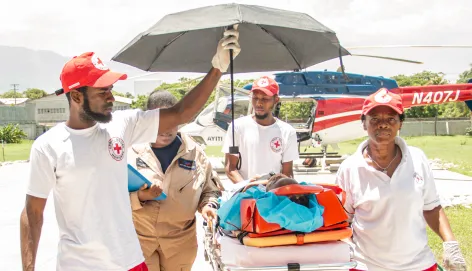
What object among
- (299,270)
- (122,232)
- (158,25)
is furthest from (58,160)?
(299,270)

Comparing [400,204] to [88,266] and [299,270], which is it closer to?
[299,270]

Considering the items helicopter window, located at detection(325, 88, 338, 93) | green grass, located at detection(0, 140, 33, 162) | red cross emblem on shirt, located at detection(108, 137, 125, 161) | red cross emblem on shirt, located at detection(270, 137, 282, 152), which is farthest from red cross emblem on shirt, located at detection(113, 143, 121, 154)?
green grass, located at detection(0, 140, 33, 162)

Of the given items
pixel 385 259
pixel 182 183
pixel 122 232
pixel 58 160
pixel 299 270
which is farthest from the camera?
pixel 182 183

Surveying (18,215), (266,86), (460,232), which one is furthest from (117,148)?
(18,215)

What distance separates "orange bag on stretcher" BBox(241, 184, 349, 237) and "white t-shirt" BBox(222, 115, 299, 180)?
2010 mm

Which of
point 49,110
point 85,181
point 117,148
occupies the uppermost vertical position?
point 49,110

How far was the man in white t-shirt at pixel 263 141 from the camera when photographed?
4352mm

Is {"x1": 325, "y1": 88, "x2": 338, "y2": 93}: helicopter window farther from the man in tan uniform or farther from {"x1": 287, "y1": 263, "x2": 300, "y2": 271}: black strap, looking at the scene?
{"x1": 287, "y1": 263, "x2": 300, "y2": 271}: black strap

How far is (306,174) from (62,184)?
1183cm

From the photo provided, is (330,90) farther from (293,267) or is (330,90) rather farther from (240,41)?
(293,267)

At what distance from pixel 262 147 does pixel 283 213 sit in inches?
88.4

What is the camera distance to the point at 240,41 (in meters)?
3.36

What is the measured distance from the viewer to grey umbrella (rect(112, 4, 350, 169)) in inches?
102

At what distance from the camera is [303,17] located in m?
2.75
